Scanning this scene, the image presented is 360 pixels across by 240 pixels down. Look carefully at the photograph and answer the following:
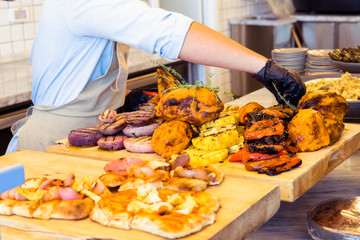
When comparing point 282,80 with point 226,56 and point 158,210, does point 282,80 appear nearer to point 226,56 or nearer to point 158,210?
point 226,56

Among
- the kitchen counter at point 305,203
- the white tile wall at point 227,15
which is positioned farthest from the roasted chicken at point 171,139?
the white tile wall at point 227,15

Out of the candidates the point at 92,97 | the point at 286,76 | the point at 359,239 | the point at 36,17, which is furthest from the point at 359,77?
the point at 36,17

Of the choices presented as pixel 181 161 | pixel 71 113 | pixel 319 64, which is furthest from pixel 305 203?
pixel 319 64

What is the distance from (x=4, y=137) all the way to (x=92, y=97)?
2.77ft

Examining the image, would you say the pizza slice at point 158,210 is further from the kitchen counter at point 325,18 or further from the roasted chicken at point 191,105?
the kitchen counter at point 325,18

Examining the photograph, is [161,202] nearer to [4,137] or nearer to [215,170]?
[215,170]

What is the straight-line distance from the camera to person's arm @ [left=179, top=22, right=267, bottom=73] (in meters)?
1.96

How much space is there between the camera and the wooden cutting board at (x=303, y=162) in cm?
148

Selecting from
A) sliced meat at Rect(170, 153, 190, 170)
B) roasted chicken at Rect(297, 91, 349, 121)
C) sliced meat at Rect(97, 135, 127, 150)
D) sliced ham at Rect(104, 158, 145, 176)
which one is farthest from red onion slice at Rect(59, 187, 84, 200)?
roasted chicken at Rect(297, 91, 349, 121)

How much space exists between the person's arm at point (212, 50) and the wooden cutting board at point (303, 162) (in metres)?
0.44

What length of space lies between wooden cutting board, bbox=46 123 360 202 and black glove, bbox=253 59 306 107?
0.76ft

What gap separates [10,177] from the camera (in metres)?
0.74

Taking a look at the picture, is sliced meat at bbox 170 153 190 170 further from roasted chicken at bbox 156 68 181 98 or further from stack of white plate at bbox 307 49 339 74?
stack of white plate at bbox 307 49 339 74

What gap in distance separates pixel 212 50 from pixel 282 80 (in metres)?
0.31
